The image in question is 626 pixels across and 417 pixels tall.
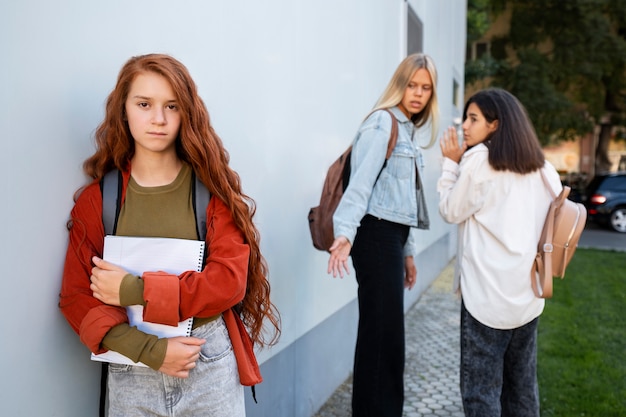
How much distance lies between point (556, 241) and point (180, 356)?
1925 millimetres

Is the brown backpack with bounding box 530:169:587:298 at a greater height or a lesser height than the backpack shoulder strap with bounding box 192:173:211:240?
lesser

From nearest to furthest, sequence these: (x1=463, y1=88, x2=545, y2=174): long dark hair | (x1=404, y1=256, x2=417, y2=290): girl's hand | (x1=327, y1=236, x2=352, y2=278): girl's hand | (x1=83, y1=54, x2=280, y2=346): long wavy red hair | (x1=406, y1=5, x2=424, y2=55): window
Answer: (x1=83, y1=54, x2=280, y2=346): long wavy red hair < (x1=327, y1=236, x2=352, y2=278): girl's hand < (x1=463, y1=88, x2=545, y2=174): long dark hair < (x1=404, y1=256, x2=417, y2=290): girl's hand < (x1=406, y1=5, x2=424, y2=55): window

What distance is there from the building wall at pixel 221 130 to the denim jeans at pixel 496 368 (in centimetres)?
101

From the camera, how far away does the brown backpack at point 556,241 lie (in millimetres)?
2705

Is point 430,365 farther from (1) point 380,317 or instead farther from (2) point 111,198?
(2) point 111,198

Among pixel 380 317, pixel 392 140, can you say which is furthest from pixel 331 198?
pixel 380 317

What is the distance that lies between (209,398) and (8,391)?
20.7 inches

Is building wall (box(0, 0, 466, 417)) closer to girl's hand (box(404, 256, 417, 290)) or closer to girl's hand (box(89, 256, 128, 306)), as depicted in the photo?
girl's hand (box(89, 256, 128, 306))

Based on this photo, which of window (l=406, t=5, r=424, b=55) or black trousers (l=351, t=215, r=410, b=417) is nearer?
black trousers (l=351, t=215, r=410, b=417)

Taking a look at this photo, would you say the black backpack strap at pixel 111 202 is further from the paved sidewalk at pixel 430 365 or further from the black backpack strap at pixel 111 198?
the paved sidewalk at pixel 430 365

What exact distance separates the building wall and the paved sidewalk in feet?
1.56


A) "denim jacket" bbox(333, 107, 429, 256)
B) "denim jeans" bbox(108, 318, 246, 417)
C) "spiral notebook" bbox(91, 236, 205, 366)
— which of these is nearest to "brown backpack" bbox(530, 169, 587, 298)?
"denim jacket" bbox(333, 107, 429, 256)

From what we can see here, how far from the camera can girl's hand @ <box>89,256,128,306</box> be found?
153cm

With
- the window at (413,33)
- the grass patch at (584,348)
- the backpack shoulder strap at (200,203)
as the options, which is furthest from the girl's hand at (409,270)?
the window at (413,33)
